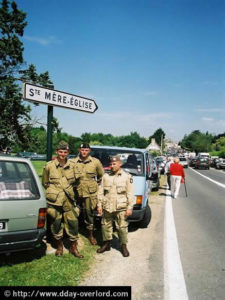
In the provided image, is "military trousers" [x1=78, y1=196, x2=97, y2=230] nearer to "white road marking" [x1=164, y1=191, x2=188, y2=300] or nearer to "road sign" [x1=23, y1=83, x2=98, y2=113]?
"white road marking" [x1=164, y1=191, x2=188, y2=300]

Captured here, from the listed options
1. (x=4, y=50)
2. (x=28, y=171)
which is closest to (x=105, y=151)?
(x=28, y=171)

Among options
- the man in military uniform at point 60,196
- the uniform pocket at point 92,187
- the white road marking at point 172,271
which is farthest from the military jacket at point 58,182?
A: the white road marking at point 172,271

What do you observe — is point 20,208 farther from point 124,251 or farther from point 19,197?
point 124,251

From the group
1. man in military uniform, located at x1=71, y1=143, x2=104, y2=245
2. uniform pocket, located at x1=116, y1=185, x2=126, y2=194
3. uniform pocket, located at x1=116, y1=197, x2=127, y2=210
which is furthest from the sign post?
uniform pocket, located at x1=116, y1=197, x2=127, y2=210

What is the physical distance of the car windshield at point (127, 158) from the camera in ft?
22.9

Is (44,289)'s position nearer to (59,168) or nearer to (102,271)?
(102,271)

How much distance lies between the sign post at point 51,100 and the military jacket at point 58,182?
3.09 ft

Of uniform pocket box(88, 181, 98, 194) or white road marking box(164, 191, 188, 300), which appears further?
uniform pocket box(88, 181, 98, 194)

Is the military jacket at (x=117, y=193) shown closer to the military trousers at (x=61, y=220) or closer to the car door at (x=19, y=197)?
the military trousers at (x=61, y=220)

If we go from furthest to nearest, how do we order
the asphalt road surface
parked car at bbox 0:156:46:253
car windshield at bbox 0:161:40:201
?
car windshield at bbox 0:161:40:201
parked car at bbox 0:156:46:253
the asphalt road surface

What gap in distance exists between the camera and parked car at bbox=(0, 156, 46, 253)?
12.1ft

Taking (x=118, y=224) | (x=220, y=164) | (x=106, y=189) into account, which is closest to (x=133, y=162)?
(x=106, y=189)

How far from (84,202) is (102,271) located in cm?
154

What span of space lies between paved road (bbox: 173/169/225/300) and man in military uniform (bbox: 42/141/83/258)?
5.93ft
